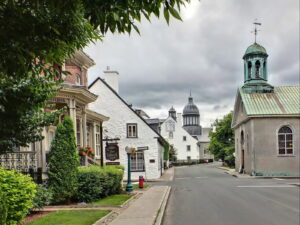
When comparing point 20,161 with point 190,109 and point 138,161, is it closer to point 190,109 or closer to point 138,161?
point 138,161

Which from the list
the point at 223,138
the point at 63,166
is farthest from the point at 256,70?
the point at 63,166

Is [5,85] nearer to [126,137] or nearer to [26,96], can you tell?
[26,96]

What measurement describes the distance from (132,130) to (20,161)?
1989 cm

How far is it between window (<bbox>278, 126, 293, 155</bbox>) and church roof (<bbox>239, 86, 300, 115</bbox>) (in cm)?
206

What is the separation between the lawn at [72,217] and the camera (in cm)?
877

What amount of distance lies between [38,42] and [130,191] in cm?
1486

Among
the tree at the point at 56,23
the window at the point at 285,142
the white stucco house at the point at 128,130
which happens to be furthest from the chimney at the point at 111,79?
the tree at the point at 56,23

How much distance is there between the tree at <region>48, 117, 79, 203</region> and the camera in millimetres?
12070

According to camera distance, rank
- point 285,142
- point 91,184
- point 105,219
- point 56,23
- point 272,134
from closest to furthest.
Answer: point 56,23 → point 105,219 → point 91,184 → point 285,142 → point 272,134

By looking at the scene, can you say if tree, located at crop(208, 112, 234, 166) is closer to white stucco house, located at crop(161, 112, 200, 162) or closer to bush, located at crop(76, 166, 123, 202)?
white stucco house, located at crop(161, 112, 200, 162)

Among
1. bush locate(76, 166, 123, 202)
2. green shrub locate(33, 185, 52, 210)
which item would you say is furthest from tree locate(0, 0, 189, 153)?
bush locate(76, 166, 123, 202)

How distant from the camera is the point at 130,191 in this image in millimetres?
17625

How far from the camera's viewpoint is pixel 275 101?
33.5 meters

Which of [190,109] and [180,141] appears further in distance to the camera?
[190,109]
